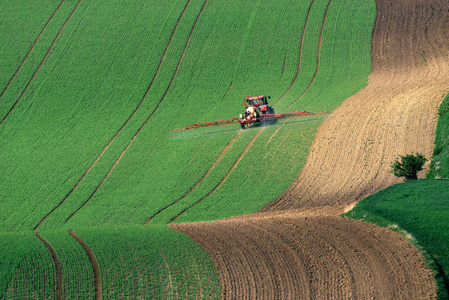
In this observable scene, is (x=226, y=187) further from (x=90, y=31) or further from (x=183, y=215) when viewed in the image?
(x=90, y=31)

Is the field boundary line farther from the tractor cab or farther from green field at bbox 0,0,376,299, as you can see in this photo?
the tractor cab

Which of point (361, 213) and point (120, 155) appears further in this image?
point (120, 155)

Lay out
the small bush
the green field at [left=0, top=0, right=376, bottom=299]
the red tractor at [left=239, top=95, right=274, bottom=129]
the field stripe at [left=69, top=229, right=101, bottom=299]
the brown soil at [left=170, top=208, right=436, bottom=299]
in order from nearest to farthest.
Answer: the brown soil at [left=170, top=208, right=436, bottom=299]
the field stripe at [left=69, top=229, right=101, bottom=299]
the green field at [left=0, top=0, right=376, bottom=299]
the small bush
the red tractor at [left=239, top=95, right=274, bottom=129]

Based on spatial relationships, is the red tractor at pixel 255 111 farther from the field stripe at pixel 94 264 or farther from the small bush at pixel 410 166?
the field stripe at pixel 94 264

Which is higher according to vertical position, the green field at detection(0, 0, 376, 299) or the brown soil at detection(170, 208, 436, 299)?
the green field at detection(0, 0, 376, 299)

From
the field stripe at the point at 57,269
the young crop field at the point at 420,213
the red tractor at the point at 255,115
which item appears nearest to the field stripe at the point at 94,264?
the field stripe at the point at 57,269

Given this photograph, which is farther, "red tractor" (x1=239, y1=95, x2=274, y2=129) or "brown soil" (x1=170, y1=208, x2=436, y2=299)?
"red tractor" (x1=239, y1=95, x2=274, y2=129)

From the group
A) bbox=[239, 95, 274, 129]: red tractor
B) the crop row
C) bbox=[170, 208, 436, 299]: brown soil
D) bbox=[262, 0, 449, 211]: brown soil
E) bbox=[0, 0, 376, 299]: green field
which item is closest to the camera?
bbox=[170, 208, 436, 299]: brown soil

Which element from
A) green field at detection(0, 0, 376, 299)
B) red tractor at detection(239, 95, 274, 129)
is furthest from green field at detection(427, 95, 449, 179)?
red tractor at detection(239, 95, 274, 129)

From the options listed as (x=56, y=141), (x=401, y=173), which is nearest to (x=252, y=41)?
(x=56, y=141)
